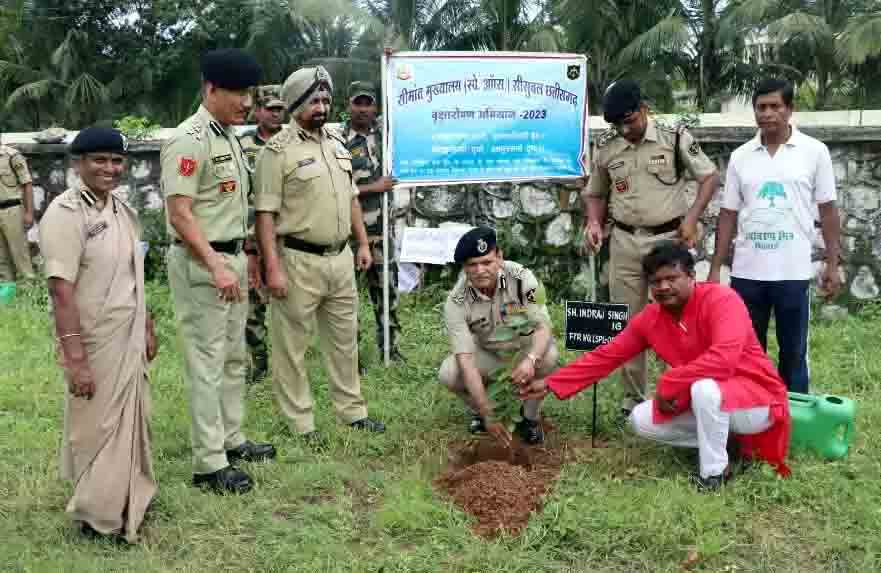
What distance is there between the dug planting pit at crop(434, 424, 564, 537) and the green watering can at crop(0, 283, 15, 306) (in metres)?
5.13

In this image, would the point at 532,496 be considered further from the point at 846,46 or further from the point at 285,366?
the point at 846,46

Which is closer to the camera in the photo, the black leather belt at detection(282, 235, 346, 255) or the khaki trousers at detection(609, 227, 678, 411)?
the black leather belt at detection(282, 235, 346, 255)

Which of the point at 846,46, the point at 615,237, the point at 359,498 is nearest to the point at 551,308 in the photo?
the point at 615,237

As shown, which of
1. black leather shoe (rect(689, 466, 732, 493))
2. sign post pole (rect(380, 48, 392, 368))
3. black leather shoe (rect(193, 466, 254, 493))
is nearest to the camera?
black leather shoe (rect(689, 466, 732, 493))

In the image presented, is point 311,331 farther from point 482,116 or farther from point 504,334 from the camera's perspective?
point 482,116

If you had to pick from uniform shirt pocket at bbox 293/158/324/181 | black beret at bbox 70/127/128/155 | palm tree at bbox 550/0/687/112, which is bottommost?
uniform shirt pocket at bbox 293/158/324/181

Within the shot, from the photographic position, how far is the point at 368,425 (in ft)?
15.0

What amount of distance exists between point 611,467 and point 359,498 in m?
1.21

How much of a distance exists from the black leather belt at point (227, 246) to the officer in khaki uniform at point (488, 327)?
3.50 feet

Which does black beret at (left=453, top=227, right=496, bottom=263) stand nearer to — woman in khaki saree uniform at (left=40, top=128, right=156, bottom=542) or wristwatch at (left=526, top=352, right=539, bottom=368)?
wristwatch at (left=526, top=352, right=539, bottom=368)

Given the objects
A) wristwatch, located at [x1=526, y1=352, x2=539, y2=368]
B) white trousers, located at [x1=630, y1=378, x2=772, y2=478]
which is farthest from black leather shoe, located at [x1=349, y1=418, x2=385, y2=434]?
white trousers, located at [x1=630, y1=378, x2=772, y2=478]

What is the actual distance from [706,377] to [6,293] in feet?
21.1

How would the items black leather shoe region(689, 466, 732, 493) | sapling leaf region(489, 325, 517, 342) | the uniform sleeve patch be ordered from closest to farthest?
the uniform sleeve patch, black leather shoe region(689, 466, 732, 493), sapling leaf region(489, 325, 517, 342)

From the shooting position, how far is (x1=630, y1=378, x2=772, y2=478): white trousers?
3600 mm
